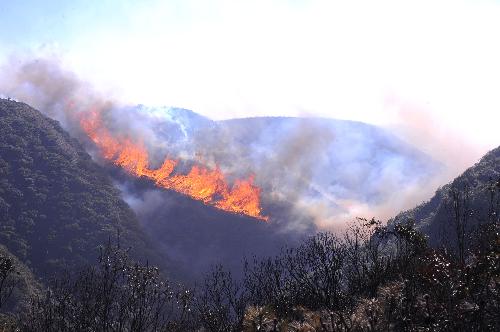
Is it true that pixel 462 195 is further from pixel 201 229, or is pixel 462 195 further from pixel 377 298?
pixel 201 229

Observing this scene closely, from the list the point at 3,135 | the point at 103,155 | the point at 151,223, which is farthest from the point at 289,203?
the point at 3,135

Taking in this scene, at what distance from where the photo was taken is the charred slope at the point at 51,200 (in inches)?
4700

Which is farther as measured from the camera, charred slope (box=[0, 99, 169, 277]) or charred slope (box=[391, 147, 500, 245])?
charred slope (box=[0, 99, 169, 277])

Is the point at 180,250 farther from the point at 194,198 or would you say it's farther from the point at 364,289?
the point at 364,289

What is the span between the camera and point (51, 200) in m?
138

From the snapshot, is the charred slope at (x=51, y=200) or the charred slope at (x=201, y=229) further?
the charred slope at (x=201, y=229)

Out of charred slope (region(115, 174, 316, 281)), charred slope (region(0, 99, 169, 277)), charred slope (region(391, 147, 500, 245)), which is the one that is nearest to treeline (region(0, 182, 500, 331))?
charred slope (region(391, 147, 500, 245))

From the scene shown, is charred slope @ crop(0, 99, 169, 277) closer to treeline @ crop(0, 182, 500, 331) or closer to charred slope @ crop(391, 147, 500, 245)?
charred slope @ crop(391, 147, 500, 245)

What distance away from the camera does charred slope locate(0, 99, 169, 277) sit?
4700 inches

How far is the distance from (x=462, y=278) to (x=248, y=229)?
166 m

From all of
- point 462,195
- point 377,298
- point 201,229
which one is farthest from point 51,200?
point 377,298

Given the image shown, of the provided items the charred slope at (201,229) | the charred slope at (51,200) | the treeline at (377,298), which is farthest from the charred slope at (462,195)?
the charred slope at (51,200)

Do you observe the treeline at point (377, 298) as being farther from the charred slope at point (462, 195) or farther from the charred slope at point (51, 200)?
the charred slope at point (51, 200)

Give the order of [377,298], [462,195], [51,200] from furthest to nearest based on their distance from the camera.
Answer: [51,200] < [462,195] < [377,298]
